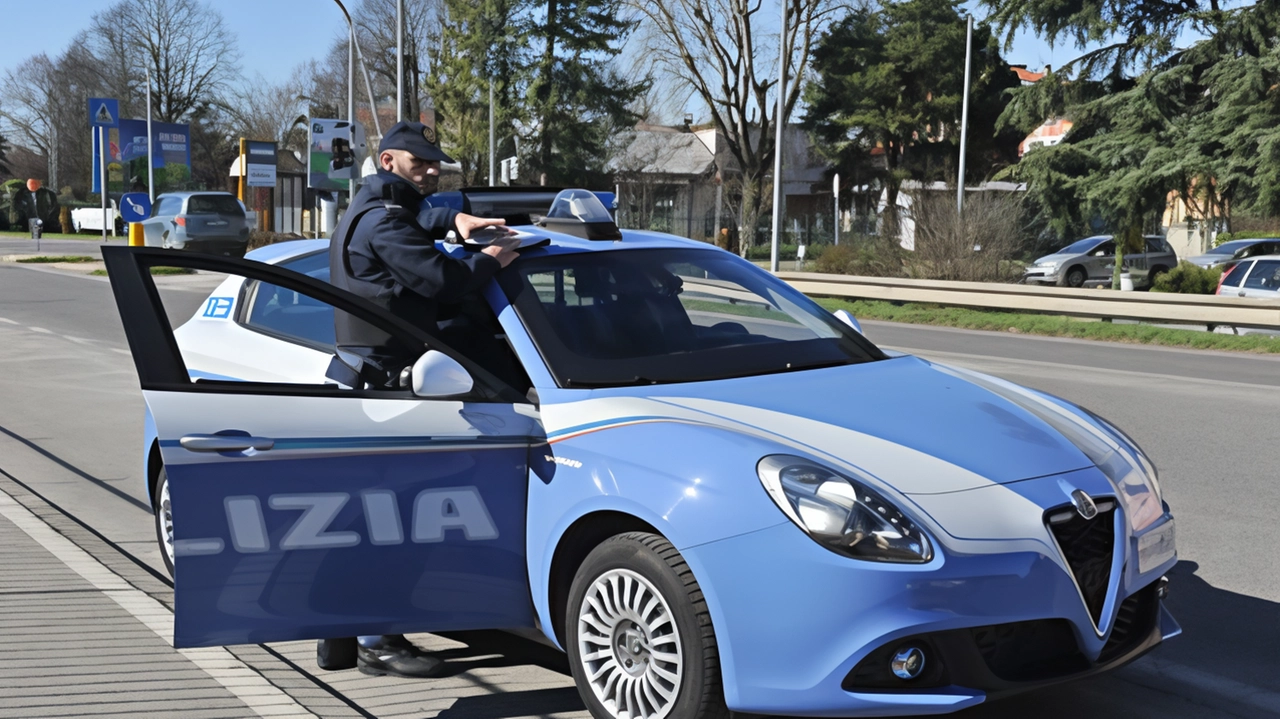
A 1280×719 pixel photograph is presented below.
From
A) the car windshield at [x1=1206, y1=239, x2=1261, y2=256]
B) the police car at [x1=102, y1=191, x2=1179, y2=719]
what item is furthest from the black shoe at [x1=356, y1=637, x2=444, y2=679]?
the car windshield at [x1=1206, y1=239, x2=1261, y2=256]

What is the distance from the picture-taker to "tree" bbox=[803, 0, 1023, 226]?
181 feet

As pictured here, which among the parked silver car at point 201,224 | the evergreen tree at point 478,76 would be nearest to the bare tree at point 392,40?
the evergreen tree at point 478,76

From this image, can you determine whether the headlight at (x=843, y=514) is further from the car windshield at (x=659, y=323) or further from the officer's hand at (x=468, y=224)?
the officer's hand at (x=468, y=224)

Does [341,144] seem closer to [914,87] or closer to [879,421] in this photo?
[879,421]

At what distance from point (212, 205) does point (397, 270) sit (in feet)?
94.1

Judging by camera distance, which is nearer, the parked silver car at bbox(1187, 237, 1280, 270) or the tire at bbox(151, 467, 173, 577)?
the tire at bbox(151, 467, 173, 577)

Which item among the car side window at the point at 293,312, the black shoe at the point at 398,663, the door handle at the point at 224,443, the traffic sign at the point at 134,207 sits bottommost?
the black shoe at the point at 398,663

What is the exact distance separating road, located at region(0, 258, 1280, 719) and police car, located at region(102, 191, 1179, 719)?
1.71ft

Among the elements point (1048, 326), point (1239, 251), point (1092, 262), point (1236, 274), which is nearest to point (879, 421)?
point (1048, 326)

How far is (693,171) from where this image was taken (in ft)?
231

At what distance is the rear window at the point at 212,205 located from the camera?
30.7 meters

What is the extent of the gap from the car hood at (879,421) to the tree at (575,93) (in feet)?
158

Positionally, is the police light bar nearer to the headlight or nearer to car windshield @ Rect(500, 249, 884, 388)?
car windshield @ Rect(500, 249, 884, 388)

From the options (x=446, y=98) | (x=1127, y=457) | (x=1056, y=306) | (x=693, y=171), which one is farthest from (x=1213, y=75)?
(x=693, y=171)
